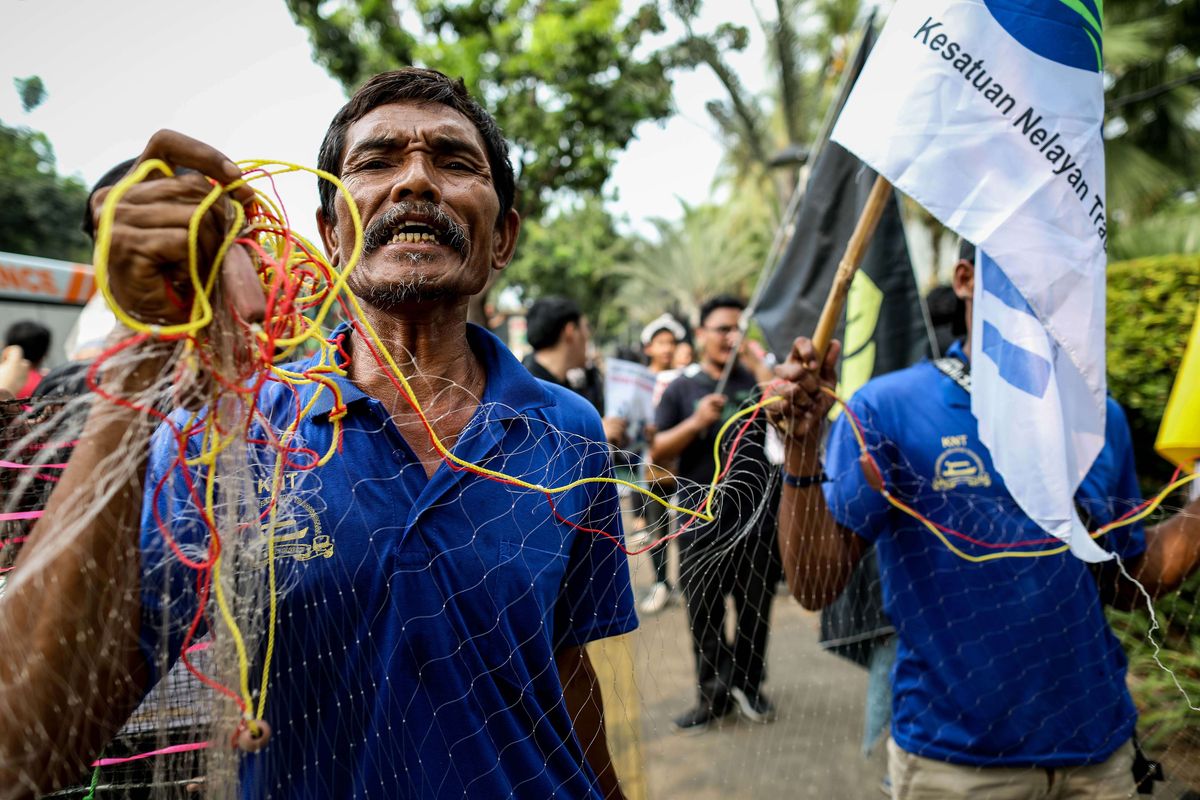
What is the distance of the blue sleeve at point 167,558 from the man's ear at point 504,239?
2.72ft

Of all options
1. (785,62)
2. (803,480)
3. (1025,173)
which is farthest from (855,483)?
(785,62)

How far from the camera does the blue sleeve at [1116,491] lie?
2.21 meters

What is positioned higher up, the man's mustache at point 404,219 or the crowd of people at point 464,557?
the man's mustache at point 404,219

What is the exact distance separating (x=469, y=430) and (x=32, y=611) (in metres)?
0.75

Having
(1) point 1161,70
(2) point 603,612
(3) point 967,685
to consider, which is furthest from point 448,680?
(1) point 1161,70

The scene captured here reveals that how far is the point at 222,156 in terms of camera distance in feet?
3.08

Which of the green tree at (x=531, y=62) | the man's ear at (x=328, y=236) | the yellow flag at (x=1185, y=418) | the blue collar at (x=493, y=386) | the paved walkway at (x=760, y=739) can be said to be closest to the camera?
the blue collar at (x=493, y=386)

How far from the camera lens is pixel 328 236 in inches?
69.6

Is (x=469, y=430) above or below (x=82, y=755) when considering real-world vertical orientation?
above

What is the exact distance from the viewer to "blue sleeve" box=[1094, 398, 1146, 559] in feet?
7.25

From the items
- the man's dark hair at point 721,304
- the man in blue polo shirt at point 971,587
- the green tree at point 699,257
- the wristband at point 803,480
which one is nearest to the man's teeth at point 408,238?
the man in blue polo shirt at point 971,587

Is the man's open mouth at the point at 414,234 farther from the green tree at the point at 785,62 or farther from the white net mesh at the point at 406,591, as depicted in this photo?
the green tree at the point at 785,62

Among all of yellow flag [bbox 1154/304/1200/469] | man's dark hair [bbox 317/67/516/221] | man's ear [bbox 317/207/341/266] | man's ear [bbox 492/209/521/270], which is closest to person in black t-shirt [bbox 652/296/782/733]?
yellow flag [bbox 1154/304/1200/469]

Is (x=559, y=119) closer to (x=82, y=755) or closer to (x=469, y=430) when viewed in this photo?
(x=469, y=430)
